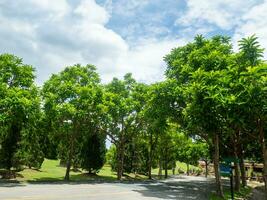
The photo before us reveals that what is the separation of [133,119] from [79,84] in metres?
11.1

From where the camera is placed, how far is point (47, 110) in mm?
39281

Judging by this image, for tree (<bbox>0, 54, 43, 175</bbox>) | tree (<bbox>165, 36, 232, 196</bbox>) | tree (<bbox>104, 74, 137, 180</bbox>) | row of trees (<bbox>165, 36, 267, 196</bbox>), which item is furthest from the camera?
tree (<bbox>104, 74, 137, 180</bbox>)

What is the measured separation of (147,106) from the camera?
40031 mm

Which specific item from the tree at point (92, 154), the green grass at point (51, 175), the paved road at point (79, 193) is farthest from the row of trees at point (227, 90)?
the tree at point (92, 154)

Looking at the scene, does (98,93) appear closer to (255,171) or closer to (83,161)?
(83,161)

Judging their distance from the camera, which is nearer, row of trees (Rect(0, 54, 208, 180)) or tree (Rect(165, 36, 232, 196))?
tree (Rect(165, 36, 232, 196))

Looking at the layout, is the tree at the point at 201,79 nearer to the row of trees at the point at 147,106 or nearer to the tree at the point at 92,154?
the row of trees at the point at 147,106

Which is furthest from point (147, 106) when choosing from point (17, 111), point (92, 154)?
point (17, 111)

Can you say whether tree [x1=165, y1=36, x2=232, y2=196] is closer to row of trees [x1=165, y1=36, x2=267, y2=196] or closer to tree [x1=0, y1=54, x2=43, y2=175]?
row of trees [x1=165, y1=36, x2=267, y2=196]

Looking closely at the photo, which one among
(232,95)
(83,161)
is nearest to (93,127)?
(83,161)

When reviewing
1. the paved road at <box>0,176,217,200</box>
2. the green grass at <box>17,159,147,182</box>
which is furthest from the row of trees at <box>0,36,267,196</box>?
the paved road at <box>0,176,217,200</box>

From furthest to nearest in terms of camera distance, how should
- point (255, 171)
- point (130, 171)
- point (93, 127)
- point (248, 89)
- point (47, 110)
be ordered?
point (255, 171), point (130, 171), point (93, 127), point (47, 110), point (248, 89)

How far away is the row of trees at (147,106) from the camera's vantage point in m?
21.6

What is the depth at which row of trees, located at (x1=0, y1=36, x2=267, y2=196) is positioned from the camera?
21578 millimetres
